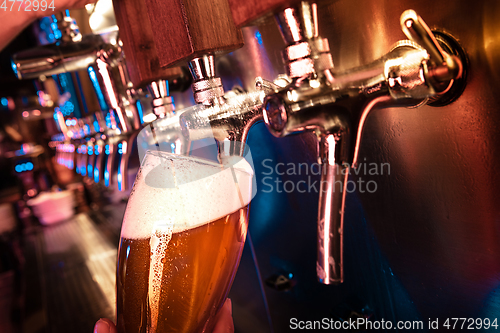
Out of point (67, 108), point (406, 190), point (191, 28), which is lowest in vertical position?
point (406, 190)

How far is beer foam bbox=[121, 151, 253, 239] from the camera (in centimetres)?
45

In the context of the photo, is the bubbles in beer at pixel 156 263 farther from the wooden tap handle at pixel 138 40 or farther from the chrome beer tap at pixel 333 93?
the wooden tap handle at pixel 138 40

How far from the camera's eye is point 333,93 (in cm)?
35

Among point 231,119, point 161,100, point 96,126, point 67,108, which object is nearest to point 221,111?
point 231,119

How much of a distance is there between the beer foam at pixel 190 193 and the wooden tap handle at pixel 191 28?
0.47 ft

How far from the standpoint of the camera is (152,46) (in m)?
0.73

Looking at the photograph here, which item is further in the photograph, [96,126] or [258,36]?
[96,126]

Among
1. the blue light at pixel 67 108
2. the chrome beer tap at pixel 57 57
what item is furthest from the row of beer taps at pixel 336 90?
the blue light at pixel 67 108

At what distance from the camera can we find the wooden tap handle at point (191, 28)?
442 mm

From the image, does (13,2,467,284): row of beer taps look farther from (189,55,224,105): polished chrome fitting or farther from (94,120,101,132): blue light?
(94,120,101,132): blue light

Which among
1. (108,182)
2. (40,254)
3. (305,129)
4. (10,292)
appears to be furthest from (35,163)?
(305,129)

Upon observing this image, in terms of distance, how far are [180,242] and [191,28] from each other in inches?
10.5

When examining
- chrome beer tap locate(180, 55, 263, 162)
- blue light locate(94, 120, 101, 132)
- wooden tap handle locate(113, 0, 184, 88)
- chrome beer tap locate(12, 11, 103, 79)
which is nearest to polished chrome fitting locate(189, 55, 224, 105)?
chrome beer tap locate(180, 55, 263, 162)

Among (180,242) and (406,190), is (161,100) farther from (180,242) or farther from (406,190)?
(406,190)
